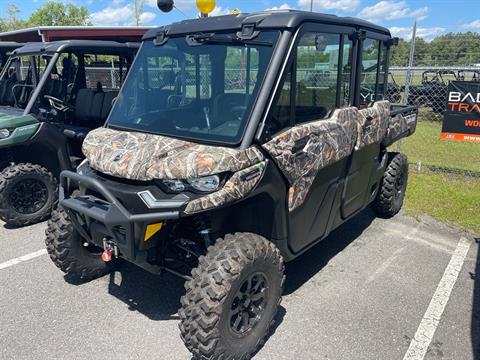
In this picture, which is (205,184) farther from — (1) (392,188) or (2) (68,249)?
(1) (392,188)

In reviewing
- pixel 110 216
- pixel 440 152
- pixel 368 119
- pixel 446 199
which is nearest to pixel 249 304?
pixel 110 216

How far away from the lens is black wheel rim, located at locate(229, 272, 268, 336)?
9.23 feet

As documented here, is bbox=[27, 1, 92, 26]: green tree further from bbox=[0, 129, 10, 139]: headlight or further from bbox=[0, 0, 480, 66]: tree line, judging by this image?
bbox=[0, 129, 10, 139]: headlight

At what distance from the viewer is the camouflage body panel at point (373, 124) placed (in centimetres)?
401

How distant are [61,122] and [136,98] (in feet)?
7.84

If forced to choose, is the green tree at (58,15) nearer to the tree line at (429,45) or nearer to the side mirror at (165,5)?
the tree line at (429,45)

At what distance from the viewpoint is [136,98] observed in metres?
3.50

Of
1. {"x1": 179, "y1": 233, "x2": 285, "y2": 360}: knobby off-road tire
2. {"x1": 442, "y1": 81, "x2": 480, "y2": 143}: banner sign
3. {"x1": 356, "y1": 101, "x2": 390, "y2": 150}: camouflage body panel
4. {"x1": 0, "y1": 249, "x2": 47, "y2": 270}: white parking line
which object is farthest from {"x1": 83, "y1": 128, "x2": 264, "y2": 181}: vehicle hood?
{"x1": 442, "y1": 81, "x2": 480, "y2": 143}: banner sign

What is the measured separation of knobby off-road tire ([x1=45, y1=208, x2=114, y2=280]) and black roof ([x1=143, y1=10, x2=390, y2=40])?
1760mm

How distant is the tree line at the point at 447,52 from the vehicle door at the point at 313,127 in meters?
21.9

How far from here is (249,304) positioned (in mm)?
2914

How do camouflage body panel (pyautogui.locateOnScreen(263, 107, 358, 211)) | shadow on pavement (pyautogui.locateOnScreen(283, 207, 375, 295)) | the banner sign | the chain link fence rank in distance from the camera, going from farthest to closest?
1. the chain link fence
2. the banner sign
3. shadow on pavement (pyautogui.locateOnScreen(283, 207, 375, 295))
4. camouflage body panel (pyautogui.locateOnScreen(263, 107, 358, 211))

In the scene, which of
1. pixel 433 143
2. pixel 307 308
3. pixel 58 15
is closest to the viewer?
pixel 307 308

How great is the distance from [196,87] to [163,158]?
2.99 ft
